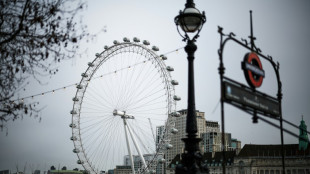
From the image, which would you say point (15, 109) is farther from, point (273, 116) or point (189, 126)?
point (273, 116)

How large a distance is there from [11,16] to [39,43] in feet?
3.31

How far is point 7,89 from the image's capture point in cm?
1023

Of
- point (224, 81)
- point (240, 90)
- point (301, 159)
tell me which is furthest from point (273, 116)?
point (301, 159)

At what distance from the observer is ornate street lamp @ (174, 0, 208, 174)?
33.3ft

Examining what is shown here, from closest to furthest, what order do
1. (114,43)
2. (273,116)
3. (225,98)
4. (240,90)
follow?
(225,98), (240,90), (273,116), (114,43)

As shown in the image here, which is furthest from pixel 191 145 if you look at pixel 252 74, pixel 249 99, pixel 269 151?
pixel 269 151

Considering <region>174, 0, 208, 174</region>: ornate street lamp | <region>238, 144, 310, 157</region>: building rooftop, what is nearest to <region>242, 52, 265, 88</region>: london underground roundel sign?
<region>174, 0, 208, 174</region>: ornate street lamp

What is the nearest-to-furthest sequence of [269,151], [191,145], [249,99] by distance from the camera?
[249,99] < [191,145] < [269,151]

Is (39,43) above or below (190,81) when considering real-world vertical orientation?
above

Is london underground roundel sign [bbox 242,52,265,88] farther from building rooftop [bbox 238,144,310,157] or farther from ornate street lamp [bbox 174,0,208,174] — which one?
building rooftop [bbox 238,144,310,157]

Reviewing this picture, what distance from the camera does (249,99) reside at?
9.96m

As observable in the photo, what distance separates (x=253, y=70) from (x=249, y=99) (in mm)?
933

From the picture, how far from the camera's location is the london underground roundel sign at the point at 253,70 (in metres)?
10.2

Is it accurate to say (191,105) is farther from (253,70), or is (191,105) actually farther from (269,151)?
(269,151)
